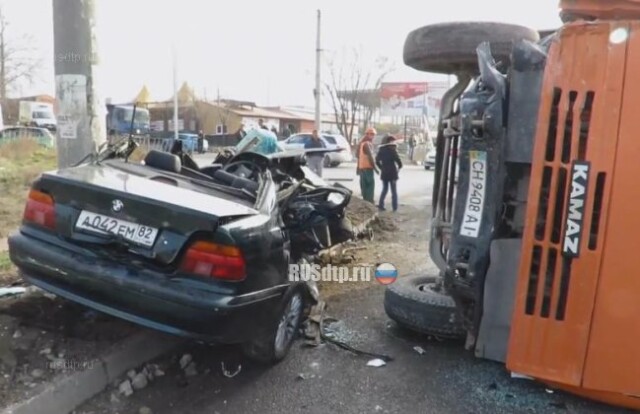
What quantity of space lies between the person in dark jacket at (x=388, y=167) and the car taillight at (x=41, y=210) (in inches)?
306

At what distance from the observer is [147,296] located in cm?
275

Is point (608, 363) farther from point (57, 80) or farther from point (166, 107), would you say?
point (166, 107)

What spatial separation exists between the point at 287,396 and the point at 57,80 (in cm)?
312

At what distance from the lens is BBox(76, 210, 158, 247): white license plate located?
2857 mm

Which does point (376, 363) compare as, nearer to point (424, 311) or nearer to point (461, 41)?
point (424, 311)

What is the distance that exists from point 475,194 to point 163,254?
5.53ft

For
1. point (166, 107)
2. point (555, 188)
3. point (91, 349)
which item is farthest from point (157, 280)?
point (166, 107)

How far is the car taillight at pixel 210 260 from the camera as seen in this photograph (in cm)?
280

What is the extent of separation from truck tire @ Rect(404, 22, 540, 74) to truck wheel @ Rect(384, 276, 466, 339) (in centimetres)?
152

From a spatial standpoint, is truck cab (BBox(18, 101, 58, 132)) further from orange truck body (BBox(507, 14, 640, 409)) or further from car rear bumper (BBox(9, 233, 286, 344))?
orange truck body (BBox(507, 14, 640, 409))

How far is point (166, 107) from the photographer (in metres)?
46.5

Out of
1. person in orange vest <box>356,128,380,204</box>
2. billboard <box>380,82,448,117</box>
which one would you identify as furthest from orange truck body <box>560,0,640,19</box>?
billboard <box>380,82,448,117</box>

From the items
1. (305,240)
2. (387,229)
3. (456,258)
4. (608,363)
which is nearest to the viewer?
(608,363)

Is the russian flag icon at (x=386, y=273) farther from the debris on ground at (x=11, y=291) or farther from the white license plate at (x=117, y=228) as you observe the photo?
the debris on ground at (x=11, y=291)
